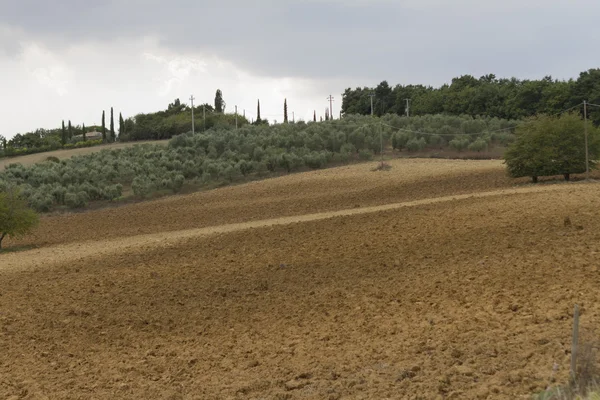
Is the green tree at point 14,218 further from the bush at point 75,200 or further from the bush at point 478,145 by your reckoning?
the bush at point 478,145

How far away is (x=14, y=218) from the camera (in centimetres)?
2681

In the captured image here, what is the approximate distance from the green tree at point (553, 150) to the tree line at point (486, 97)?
32723 millimetres

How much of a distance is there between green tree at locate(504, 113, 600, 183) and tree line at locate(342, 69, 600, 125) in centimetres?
3272

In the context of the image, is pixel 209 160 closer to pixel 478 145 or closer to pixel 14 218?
pixel 478 145

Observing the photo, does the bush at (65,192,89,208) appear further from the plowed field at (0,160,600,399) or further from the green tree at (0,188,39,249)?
the plowed field at (0,160,600,399)

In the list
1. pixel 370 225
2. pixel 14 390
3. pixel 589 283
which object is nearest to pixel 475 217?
pixel 370 225

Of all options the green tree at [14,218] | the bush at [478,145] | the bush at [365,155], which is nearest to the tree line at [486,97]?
the bush at [478,145]

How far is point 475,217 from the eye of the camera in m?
18.4

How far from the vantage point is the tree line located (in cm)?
6844

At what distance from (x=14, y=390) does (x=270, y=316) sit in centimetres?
417

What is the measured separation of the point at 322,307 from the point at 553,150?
834 inches

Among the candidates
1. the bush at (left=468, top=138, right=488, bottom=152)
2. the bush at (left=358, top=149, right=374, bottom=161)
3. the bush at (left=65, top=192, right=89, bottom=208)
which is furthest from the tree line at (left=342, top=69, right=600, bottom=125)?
the bush at (left=65, top=192, right=89, bottom=208)

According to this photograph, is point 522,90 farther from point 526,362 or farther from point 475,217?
point 526,362

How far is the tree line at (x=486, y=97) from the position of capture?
68.4m
